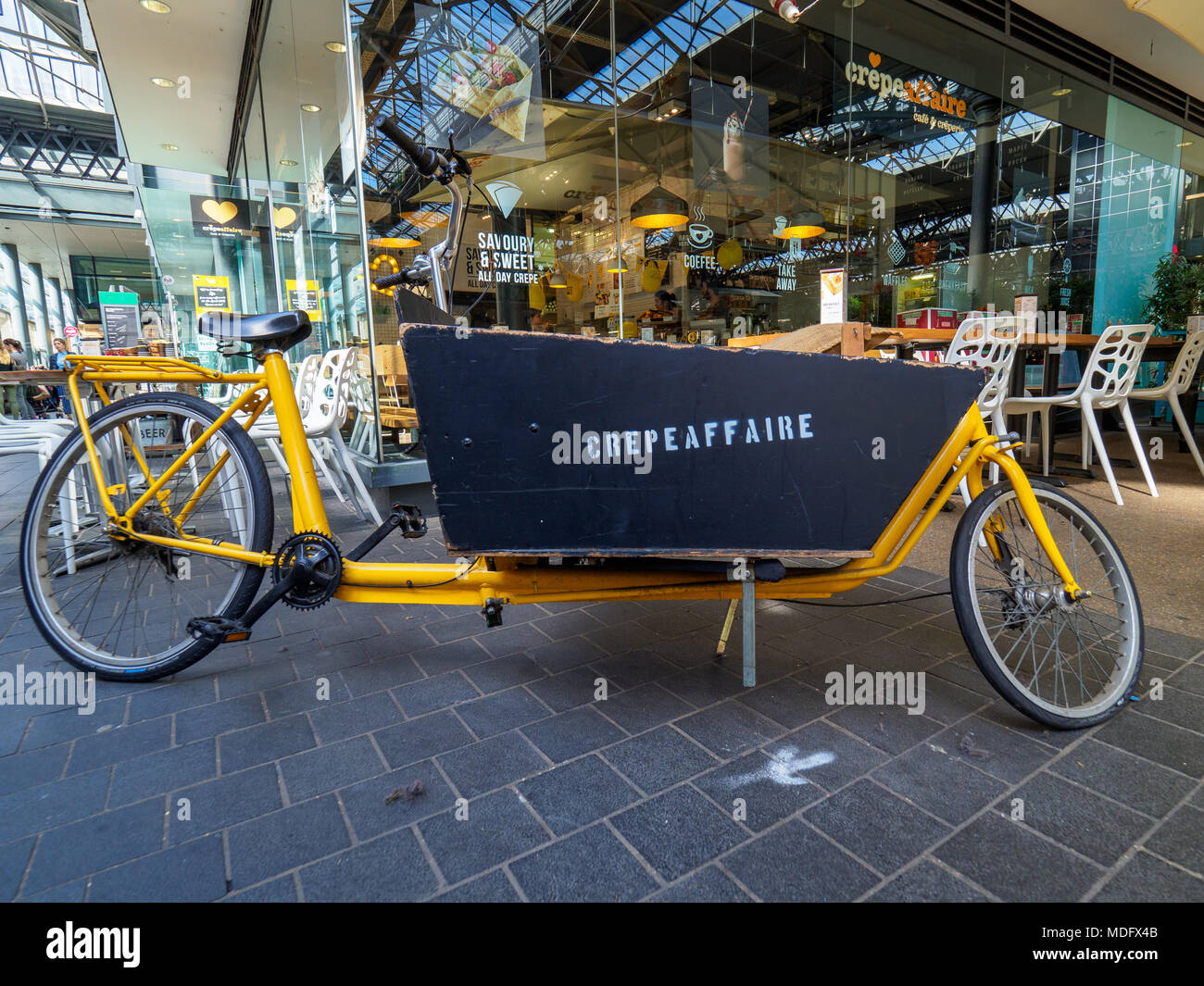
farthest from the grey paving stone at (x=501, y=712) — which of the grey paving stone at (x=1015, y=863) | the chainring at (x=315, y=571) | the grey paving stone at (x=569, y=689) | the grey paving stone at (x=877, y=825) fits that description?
the grey paving stone at (x=1015, y=863)

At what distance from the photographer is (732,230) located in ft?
29.0

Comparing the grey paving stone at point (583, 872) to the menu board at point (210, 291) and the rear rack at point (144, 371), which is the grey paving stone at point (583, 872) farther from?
the menu board at point (210, 291)

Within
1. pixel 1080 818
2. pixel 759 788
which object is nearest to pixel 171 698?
pixel 759 788

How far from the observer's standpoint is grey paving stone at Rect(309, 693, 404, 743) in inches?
68.4

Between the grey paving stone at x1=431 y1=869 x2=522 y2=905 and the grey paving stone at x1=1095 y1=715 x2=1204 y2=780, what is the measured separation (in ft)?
4.78

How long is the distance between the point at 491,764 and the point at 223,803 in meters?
0.58

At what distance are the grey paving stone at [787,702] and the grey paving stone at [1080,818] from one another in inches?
19.3

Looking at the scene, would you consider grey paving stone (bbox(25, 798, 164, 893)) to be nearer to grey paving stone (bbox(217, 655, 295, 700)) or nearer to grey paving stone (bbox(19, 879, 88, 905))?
grey paving stone (bbox(19, 879, 88, 905))

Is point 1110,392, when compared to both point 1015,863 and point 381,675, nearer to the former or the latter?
point 1015,863

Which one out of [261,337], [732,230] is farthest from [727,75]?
[261,337]

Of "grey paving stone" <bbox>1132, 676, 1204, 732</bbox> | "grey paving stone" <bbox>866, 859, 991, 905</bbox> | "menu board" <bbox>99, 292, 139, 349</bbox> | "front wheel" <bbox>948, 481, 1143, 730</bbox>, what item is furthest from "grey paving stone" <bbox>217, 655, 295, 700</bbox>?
"menu board" <bbox>99, 292, 139, 349</bbox>

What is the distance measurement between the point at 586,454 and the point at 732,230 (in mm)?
8280
